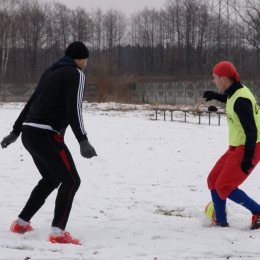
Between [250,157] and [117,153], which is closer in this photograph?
[250,157]

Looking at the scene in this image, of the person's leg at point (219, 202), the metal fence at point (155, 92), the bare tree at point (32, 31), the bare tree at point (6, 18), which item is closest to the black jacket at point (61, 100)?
the person's leg at point (219, 202)

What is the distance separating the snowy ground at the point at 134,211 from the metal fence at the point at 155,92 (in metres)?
30.2

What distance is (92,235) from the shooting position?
4.98 metres

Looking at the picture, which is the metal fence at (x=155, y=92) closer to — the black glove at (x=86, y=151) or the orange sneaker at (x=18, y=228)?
the orange sneaker at (x=18, y=228)

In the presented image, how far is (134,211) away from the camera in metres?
6.14

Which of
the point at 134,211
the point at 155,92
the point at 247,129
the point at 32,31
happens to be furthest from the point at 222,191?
the point at 32,31

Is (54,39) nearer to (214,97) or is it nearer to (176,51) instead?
(176,51)

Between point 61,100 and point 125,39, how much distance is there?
67.1 m

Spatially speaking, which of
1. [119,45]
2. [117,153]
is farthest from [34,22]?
[117,153]

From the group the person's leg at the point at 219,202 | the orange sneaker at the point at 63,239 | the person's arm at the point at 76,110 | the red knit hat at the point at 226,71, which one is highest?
the red knit hat at the point at 226,71

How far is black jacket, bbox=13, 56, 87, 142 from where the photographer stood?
14.9 feet

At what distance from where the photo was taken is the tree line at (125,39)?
2454 inches

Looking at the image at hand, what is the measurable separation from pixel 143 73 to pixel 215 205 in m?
64.6

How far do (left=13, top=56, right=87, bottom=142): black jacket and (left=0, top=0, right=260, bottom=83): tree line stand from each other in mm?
53263
